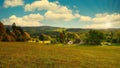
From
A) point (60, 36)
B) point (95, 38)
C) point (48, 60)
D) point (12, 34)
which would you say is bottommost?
point (95, 38)

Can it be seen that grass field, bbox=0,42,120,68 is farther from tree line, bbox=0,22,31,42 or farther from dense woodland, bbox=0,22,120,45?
dense woodland, bbox=0,22,120,45

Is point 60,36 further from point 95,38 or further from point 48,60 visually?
point 48,60

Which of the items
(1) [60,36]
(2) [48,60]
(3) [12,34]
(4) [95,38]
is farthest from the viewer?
(1) [60,36]

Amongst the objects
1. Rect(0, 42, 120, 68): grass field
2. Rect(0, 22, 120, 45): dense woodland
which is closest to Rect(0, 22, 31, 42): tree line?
Rect(0, 22, 120, 45): dense woodland

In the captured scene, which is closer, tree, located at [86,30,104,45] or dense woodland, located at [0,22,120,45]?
dense woodland, located at [0,22,120,45]

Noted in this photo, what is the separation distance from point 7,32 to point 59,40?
72524 millimetres

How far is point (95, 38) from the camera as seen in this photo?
5241 inches

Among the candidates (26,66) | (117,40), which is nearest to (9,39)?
(26,66)

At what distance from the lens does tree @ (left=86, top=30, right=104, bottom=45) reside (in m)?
132

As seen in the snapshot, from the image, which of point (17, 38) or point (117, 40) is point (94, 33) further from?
point (17, 38)

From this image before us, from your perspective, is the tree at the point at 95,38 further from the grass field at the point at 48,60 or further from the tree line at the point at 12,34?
the grass field at the point at 48,60

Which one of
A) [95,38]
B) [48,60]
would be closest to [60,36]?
[95,38]

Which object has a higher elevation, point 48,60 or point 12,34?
point 12,34

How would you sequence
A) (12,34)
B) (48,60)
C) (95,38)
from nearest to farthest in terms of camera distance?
(48,60), (12,34), (95,38)
